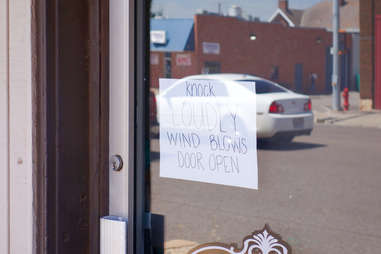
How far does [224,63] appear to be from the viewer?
1892mm

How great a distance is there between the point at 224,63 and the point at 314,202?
2.32 m

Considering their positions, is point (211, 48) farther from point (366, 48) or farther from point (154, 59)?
point (366, 48)

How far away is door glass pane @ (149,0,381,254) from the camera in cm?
175

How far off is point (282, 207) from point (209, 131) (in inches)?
27.3

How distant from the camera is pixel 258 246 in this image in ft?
5.60

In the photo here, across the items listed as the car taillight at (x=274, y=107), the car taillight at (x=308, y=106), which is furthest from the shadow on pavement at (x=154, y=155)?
the car taillight at (x=308, y=106)

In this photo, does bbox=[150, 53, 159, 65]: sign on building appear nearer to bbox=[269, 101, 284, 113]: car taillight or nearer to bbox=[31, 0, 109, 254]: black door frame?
bbox=[31, 0, 109, 254]: black door frame

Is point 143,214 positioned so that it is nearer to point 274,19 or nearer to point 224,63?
point 224,63

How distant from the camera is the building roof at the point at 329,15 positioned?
1883mm

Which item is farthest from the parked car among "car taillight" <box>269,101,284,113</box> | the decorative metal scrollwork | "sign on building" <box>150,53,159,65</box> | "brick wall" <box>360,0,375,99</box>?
the decorative metal scrollwork
